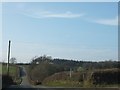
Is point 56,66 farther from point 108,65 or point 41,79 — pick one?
point 108,65

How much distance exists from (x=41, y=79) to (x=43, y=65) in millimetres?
2922

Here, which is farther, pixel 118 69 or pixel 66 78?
pixel 66 78

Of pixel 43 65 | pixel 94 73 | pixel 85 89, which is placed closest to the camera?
pixel 85 89

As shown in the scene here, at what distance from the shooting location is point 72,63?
61.6 meters

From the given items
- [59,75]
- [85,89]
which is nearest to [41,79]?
[59,75]

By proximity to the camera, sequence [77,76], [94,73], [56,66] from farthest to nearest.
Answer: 1. [56,66]
2. [77,76]
3. [94,73]

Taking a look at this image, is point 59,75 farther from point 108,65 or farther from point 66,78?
point 108,65

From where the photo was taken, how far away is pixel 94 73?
1430 inches

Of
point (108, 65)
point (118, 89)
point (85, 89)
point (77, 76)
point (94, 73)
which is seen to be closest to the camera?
point (118, 89)

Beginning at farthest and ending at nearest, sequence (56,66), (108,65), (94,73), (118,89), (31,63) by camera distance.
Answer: (31,63) < (56,66) < (108,65) < (94,73) < (118,89)

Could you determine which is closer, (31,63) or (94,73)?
(94,73)

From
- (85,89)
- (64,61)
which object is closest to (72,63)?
(64,61)

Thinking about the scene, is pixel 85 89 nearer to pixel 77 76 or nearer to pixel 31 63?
pixel 77 76

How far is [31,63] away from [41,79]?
798cm
